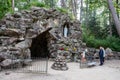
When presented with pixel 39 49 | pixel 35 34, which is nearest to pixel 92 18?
pixel 39 49

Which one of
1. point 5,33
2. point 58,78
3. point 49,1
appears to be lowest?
point 58,78

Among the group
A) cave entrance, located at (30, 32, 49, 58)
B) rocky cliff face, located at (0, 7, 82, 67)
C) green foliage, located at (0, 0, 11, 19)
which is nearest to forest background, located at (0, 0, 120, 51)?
green foliage, located at (0, 0, 11, 19)

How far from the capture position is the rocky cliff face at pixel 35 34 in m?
13.4

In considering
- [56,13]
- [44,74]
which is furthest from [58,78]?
[56,13]

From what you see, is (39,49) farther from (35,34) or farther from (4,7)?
(4,7)

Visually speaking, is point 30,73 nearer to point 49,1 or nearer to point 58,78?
point 58,78

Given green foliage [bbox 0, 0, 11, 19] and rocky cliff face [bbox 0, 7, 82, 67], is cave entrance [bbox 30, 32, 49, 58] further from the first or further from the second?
green foliage [bbox 0, 0, 11, 19]

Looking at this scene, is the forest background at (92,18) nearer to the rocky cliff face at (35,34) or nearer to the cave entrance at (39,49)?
the rocky cliff face at (35,34)

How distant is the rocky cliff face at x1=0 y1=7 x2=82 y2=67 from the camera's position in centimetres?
1337

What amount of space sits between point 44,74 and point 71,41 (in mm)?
6228

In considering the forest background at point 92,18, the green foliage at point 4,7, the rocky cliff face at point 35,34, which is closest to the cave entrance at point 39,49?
the rocky cliff face at point 35,34

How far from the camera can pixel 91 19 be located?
1057 inches

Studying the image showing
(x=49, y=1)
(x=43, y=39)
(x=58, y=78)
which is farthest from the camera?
(x=49, y=1)

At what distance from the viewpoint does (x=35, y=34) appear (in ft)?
51.0
